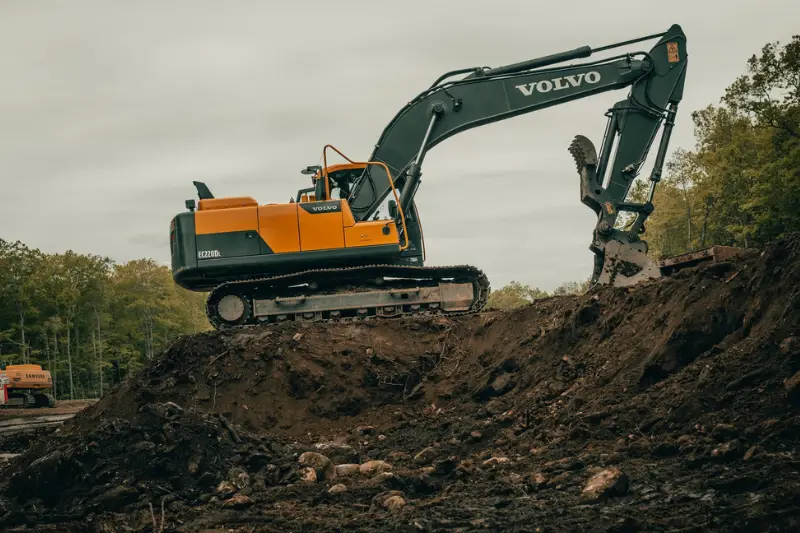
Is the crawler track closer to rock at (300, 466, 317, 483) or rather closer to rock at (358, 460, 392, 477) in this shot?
rock at (358, 460, 392, 477)

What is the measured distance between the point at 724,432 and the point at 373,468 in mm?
4133

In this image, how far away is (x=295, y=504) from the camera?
891 cm

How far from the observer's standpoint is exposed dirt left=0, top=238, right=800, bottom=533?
7270 mm

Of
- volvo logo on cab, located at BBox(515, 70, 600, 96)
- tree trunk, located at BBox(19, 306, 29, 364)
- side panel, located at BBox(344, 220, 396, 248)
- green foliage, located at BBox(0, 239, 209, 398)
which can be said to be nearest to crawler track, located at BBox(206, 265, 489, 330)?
side panel, located at BBox(344, 220, 396, 248)

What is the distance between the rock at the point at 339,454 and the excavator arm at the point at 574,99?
228 inches

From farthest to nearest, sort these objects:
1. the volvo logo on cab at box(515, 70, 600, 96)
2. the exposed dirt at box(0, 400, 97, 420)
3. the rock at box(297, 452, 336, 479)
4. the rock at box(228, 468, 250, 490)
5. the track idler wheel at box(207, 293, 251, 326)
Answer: the exposed dirt at box(0, 400, 97, 420), the volvo logo on cab at box(515, 70, 600, 96), the track idler wheel at box(207, 293, 251, 326), the rock at box(297, 452, 336, 479), the rock at box(228, 468, 250, 490)

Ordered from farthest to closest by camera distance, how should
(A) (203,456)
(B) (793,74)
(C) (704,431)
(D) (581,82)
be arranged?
(B) (793,74), (D) (581,82), (A) (203,456), (C) (704,431)

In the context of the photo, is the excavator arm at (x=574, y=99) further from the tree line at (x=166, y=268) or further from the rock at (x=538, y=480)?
the tree line at (x=166, y=268)

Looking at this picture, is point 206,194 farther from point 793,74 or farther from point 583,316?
point 793,74

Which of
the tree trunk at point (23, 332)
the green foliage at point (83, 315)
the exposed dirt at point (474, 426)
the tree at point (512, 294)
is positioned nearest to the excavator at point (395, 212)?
the exposed dirt at point (474, 426)

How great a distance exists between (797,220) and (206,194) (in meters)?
25.8

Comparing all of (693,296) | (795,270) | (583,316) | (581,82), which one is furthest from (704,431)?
(581,82)

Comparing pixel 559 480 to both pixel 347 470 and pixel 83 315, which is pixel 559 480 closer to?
pixel 347 470

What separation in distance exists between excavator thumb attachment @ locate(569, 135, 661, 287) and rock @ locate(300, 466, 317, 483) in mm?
7111
